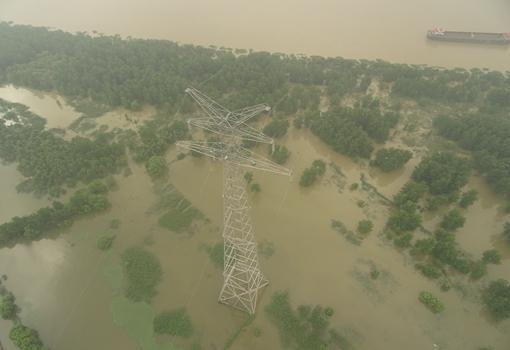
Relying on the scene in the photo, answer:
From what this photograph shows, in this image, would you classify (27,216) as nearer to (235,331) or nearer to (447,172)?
(235,331)

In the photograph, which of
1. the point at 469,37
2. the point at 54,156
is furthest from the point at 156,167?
the point at 469,37

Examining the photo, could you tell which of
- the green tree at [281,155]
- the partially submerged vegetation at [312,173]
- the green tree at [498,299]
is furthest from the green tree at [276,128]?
the green tree at [498,299]

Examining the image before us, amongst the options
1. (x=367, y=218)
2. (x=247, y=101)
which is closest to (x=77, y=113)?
(x=247, y=101)

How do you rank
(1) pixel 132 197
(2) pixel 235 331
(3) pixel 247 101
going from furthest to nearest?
(3) pixel 247 101 → (1) pixel 132 197 → (2) pixel 235 331

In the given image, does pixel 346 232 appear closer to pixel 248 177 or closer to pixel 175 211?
pixel 248 177

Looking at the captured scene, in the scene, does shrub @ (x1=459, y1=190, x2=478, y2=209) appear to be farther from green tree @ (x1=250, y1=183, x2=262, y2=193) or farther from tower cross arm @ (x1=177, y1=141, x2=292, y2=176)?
green tree @ (x1=250, y1=183, x2=262, y2=193)

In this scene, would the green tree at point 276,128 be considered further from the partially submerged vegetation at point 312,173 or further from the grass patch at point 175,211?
the grass patch at point 175,211
